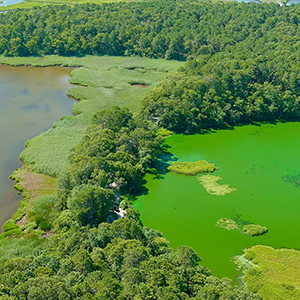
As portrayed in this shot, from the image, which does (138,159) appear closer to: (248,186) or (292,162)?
(248,186)

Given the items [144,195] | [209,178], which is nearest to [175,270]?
[144,195]

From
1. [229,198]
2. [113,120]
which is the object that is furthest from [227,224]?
[113,120]

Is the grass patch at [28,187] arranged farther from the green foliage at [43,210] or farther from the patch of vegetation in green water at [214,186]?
the patch of vegetation in green water at [214,186]

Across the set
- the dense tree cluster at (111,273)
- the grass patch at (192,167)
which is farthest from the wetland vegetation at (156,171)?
the grass patch at (192,167)

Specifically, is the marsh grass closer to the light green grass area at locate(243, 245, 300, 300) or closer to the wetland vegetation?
the wetland vegetation

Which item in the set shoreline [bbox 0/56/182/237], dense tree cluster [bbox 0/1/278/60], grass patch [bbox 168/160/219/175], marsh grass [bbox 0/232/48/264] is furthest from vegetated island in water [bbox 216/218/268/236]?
dense tree cluster [bbox 0/1/278/60]
